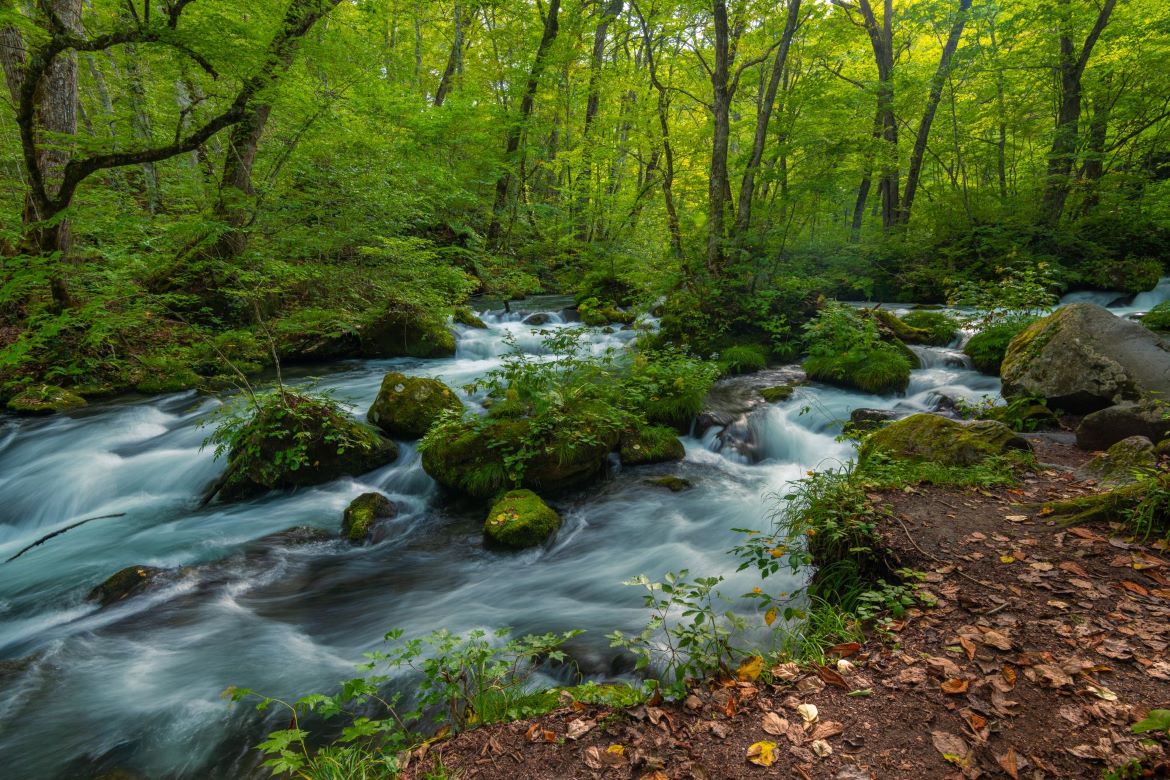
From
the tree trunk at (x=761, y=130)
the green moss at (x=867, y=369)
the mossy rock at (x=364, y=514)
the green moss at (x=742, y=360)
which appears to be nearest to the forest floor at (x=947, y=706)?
the mossy rock at (x=364, y=514)

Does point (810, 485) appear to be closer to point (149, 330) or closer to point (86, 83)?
point (149, 330)

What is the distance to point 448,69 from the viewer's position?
2102 centimetres

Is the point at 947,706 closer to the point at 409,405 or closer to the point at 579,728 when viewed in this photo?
the point at 579,728

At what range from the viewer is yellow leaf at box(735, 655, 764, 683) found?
272 centimetres

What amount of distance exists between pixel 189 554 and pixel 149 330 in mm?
5566

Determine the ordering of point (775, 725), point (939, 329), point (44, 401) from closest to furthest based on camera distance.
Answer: point (775, 725)
point (44, 401)
point (939, 329)

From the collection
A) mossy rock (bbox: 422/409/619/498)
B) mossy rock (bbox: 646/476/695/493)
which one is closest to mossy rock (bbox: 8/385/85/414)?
mossy rock (bbox: 422/409/619/498)

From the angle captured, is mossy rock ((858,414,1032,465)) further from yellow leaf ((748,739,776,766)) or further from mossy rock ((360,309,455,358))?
mossy rock ((360,309,455,358))

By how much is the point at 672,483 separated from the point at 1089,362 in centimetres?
510

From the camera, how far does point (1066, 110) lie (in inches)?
486

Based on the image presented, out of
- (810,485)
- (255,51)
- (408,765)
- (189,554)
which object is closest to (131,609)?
(189,554)

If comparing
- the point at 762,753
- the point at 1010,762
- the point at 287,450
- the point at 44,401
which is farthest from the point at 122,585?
the point at 1010,762

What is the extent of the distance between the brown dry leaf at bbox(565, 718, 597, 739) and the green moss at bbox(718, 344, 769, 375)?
8.38 m

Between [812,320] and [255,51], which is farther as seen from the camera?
[812,320]
